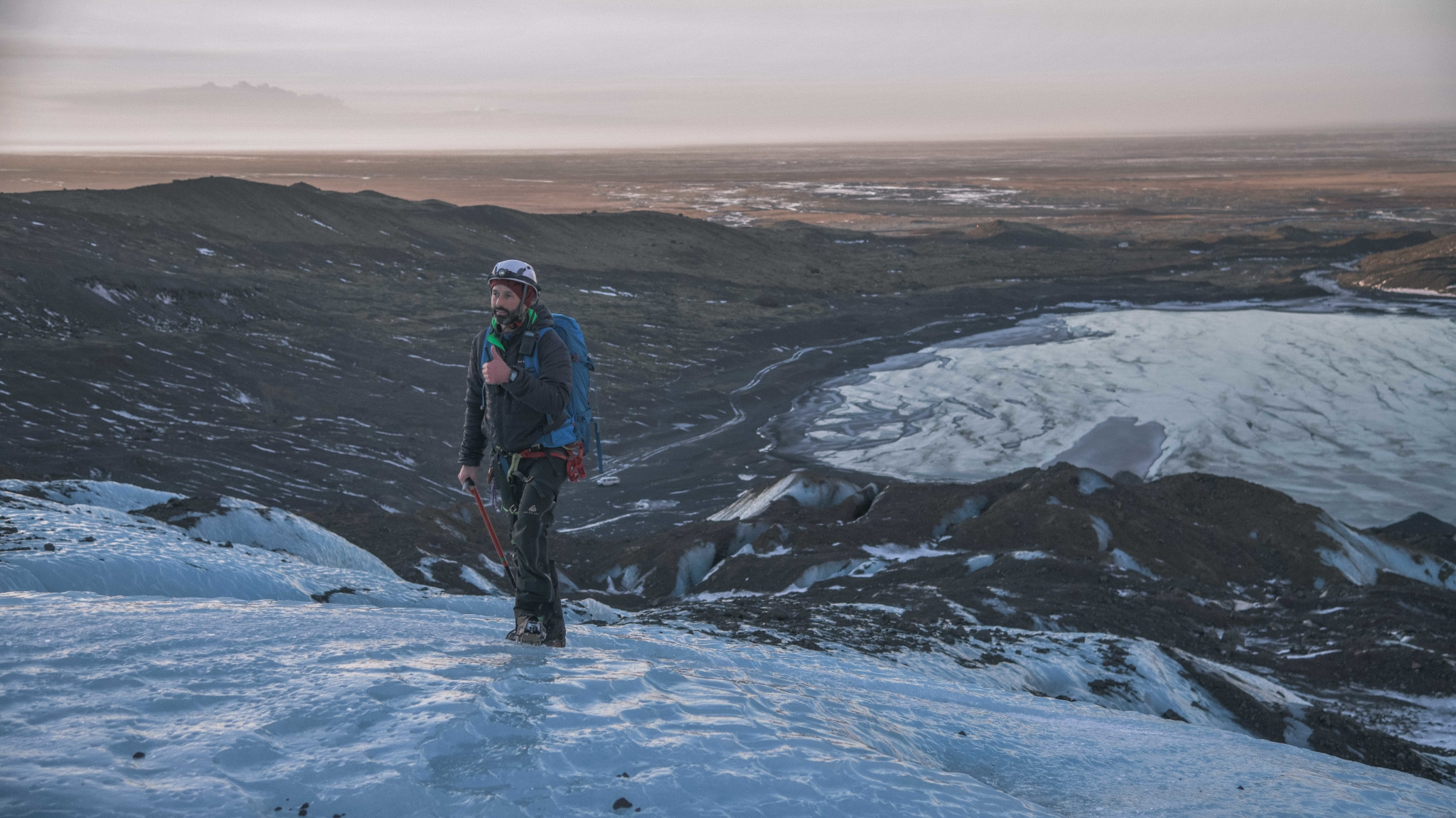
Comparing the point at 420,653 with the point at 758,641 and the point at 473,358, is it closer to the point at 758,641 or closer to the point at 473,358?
the point at 473,358

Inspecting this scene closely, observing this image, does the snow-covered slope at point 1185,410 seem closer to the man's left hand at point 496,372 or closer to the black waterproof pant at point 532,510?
the black waterproof pant at point 532,510

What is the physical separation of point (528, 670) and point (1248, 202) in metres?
142

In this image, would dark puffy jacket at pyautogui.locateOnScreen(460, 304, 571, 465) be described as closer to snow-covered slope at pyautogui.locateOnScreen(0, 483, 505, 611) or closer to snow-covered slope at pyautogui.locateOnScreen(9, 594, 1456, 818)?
snow-covered slope at pyautogui.locateOnScreen(9, 594, 1456, 818)

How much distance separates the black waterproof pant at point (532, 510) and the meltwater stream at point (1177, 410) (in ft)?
71.3

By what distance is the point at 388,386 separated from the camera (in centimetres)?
3078

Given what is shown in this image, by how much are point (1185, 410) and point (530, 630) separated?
31.7 meters

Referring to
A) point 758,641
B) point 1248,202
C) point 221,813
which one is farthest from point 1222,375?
point 1248,202

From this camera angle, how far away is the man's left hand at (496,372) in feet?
16.4

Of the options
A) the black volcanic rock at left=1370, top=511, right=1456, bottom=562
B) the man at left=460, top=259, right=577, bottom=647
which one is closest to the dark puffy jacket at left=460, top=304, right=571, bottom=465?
the man at left=460, top=259, right=577, bottom=647

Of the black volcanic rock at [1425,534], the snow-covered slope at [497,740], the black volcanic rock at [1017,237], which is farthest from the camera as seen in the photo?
the black volcanic rock at [1017,237]

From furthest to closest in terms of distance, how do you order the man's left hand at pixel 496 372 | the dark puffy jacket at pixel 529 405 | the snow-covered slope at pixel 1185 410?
1. the snow-covered slope at pixel 1185 410
2. the dark puffy jacket at pixel 529 405
3. the man's left hand at pixel 496 372

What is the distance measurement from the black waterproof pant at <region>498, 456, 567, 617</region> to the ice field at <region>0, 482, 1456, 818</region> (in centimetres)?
47

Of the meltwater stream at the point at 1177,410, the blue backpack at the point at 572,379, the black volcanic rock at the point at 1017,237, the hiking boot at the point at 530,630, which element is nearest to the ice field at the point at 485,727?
the hiking boot at the point at 530,630

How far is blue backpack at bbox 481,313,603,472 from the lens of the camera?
5.20 m
